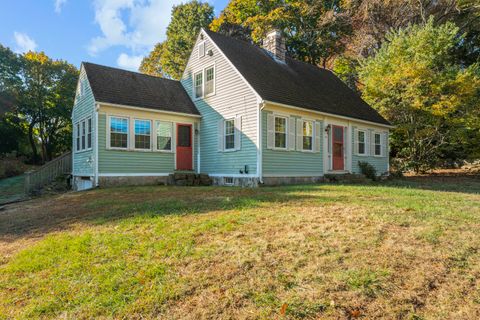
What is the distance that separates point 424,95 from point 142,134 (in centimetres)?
1409

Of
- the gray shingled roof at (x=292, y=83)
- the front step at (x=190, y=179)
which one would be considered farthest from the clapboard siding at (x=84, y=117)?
the gray shingled roof at (x=292, y=83)

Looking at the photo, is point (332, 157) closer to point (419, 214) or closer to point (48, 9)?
point (419, 214)

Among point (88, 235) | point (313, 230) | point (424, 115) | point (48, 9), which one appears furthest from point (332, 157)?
point (48, 9)

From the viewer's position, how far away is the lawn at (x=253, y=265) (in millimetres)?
2932

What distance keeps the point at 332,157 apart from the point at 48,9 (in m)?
13.2

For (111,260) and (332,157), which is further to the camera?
(332,157)

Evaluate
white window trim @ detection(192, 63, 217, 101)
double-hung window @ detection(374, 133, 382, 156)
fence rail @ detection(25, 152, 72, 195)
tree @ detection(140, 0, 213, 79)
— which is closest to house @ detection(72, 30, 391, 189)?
white window trim @ detection(192, 63, 217, 101)

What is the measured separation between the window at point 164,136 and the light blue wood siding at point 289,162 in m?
4.41

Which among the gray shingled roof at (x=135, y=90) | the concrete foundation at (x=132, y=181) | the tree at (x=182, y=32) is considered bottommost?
the concrete foundation at (x=132, y=181)

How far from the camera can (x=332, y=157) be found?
554 inches

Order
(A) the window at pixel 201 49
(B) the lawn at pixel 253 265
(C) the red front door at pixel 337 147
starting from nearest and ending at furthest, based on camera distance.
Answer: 1. (B) the lawn at pixel 253 265
2. (C) the red front door at pixel 337 147
3. (A) the window at pixel 201 49

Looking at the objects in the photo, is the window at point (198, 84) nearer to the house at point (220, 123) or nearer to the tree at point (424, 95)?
the house at point (220, 123)

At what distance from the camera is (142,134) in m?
12.9

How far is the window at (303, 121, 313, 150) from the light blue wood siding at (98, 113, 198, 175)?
561cm
